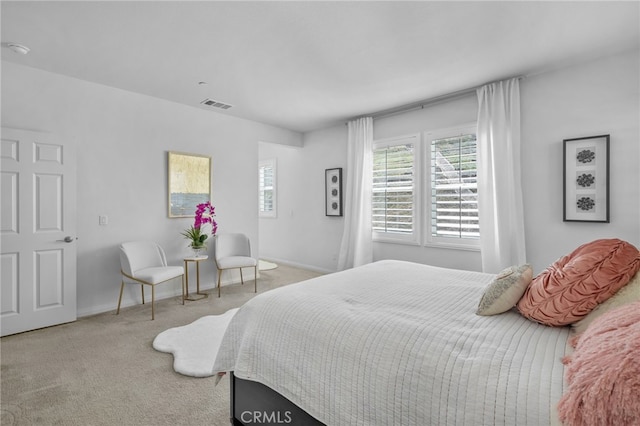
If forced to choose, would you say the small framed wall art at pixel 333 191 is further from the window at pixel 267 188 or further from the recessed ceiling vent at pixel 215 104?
the recessed ceiling vent at pixel 215 104

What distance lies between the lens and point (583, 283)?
1.18 m

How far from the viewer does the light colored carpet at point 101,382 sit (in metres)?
1.77

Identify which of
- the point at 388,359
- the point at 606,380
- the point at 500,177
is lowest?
the point at 388,359

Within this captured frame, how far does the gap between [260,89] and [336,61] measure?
3.63 feet

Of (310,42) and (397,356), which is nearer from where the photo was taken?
(397,356)

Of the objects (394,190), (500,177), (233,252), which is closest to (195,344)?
(233,252)

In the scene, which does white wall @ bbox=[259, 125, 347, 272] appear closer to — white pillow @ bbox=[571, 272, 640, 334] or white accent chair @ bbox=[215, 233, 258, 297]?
white accent chair @ bbox=[215, 233, 258, 297]

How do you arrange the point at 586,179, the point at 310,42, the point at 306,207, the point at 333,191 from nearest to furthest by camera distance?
the point at 310,42 < the point at 586,179 < the point at 333,191 < the point at 306,207

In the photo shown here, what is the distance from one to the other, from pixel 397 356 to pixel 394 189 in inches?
141

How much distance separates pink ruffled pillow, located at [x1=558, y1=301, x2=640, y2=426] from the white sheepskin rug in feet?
6.52

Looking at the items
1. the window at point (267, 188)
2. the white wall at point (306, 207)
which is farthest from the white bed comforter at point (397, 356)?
the window at point (267, 188)

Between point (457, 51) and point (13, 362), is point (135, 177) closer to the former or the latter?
point (13, 362)

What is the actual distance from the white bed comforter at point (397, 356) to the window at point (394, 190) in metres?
2.58

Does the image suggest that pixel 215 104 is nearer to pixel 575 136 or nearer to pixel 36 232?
pixel 36 232
